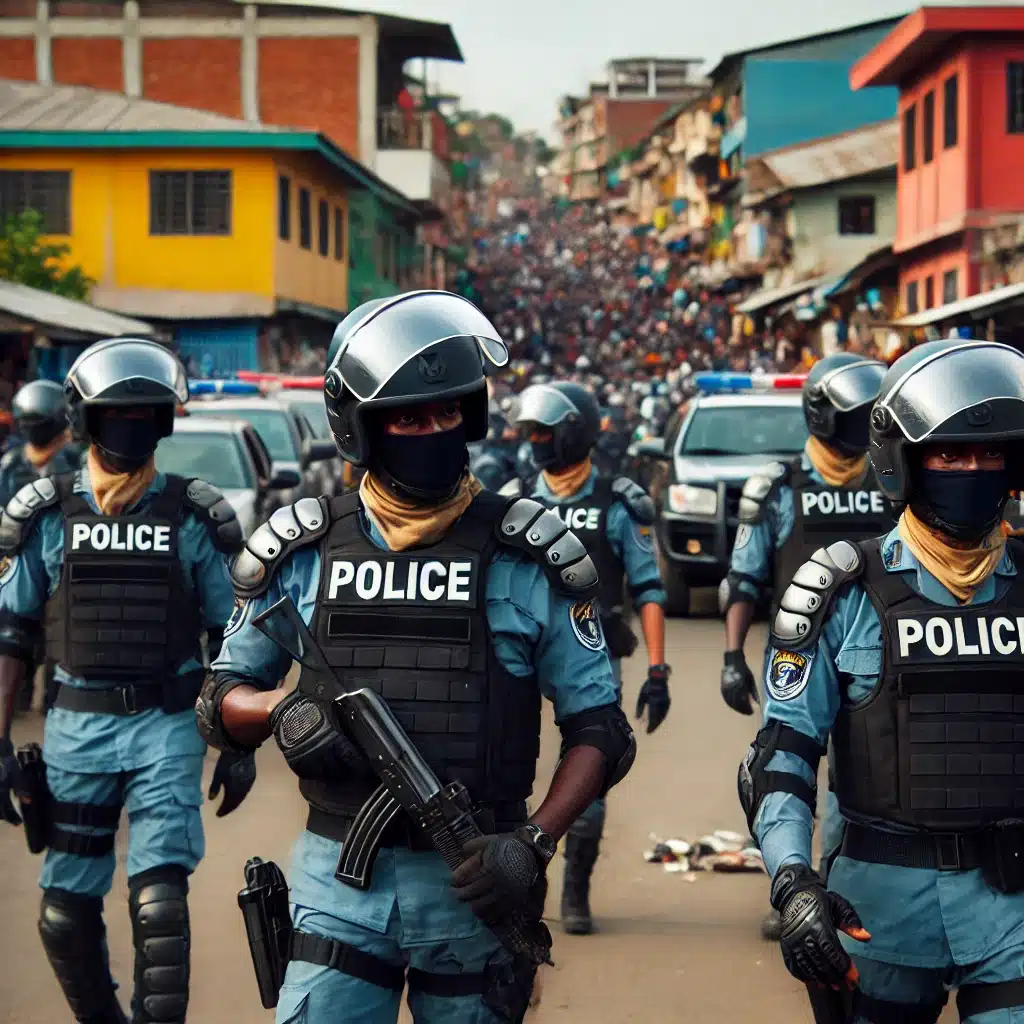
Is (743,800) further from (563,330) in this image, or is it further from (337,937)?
(563,330)

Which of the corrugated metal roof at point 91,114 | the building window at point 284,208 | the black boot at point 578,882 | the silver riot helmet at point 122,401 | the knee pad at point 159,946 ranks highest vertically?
the corrugated metal roof at point 91,114

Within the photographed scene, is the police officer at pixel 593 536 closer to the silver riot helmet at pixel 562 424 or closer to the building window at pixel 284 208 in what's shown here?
the silver riot helmet at pixel 562 424

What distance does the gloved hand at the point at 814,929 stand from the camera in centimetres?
346

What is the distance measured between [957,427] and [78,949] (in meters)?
3.12

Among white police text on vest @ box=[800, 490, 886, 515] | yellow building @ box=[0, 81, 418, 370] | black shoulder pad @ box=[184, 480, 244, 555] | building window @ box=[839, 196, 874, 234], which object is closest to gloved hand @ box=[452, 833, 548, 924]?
black shoulder pad @ box=[184, 480, 244, 555]

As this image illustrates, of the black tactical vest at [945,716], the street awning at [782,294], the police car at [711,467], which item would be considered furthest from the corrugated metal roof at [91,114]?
the black tactical vest at [945,716]

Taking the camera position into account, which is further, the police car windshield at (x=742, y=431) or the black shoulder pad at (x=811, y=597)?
the police car windshield at (x=742, y=431)

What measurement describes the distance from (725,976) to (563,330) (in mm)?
60067

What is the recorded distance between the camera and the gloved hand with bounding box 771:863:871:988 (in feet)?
11.4

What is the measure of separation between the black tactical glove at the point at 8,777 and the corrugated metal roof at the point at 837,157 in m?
43.6

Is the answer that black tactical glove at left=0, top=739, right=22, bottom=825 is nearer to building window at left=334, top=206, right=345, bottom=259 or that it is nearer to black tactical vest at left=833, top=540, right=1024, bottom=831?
black tactical vest at left=833, top=540, right=1024, bottom=831

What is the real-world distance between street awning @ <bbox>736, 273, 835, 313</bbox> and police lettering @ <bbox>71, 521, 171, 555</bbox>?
1619 inches

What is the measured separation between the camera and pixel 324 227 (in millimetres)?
43844

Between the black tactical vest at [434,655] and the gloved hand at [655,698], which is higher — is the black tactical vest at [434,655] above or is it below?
above
